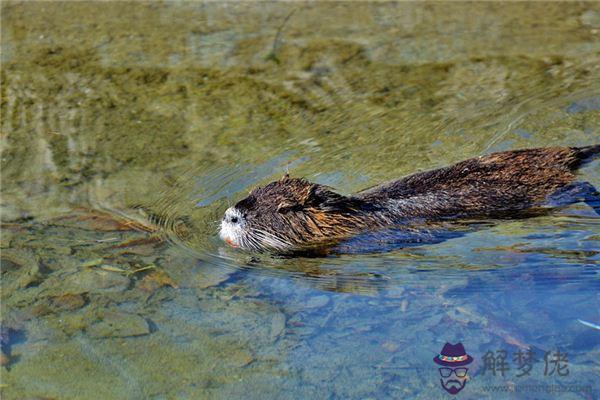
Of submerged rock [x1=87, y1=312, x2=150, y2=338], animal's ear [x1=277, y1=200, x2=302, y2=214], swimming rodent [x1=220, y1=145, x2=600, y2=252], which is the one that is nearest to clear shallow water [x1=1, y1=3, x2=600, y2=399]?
submerged rock [x1=87, y1=312, x2=150, y2=338]

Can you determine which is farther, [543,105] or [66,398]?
[543,105]

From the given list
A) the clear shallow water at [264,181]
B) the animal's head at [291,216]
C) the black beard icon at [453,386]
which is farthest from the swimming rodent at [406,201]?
the black beard icon at [453,386]

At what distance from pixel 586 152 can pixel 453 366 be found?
253cm

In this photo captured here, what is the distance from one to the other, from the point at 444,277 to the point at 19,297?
222 cm

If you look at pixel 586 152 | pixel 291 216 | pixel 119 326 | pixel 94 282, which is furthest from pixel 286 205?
pixel 586 152

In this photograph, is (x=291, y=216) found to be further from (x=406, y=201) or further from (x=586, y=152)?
(x=586, y=152)

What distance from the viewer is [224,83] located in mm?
7242

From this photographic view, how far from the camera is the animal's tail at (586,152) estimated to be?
5629 mm

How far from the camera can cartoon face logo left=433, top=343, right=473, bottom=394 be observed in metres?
3.61

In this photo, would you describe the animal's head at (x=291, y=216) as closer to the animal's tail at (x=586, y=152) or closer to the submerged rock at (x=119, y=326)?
the submerged rock at (x=119, y=326)

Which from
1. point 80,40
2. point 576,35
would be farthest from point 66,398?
point 576,35

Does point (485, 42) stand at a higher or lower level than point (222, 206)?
higher

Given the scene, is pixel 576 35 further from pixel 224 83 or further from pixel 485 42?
pixel 224 83

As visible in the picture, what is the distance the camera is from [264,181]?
229 inches
